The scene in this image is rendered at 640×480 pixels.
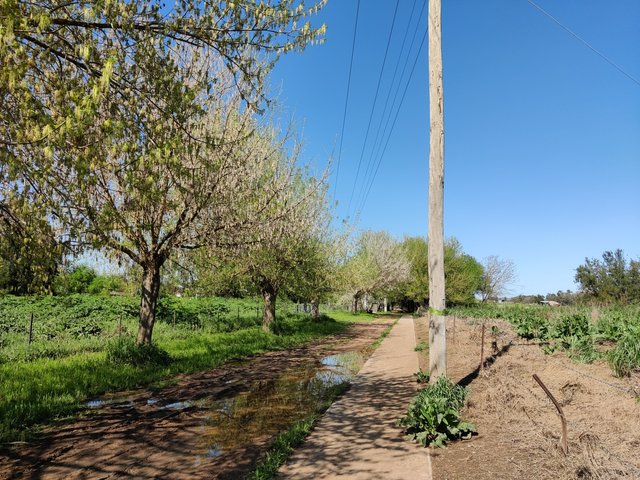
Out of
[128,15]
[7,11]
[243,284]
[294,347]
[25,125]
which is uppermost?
[128,15]

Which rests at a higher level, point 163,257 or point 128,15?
point 128,15

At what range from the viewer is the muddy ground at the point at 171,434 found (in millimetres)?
5613

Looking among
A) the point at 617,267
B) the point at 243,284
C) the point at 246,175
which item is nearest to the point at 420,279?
the point at 617,267

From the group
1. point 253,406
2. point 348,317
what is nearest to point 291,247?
point 253,406

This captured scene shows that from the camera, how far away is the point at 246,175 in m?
13.3

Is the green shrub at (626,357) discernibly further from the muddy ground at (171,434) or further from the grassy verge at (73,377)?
the grassy verge at (73,377)

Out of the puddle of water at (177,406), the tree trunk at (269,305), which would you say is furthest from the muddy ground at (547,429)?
the tree trunk at (269,305)

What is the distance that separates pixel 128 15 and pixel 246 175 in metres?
8.21

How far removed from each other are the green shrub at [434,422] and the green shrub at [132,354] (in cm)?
797

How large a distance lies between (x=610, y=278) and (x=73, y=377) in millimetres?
42445

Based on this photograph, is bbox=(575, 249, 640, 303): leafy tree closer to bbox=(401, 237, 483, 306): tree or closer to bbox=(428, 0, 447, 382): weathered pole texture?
bbox=(401, 237, 483, 306): tree

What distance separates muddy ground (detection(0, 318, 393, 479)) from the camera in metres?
5.61

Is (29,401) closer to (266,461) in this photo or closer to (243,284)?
(266,461)

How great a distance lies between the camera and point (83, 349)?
14.1m
